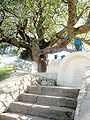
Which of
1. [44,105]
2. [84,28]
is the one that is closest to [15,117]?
[44,105]

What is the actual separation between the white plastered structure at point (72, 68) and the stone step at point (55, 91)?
1.73 m

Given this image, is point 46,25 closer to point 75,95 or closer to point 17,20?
point 17,20

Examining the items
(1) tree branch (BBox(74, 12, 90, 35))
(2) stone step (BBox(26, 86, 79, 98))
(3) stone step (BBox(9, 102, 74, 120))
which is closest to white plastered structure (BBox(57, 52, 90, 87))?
(2) stone step (BBox(26, 86, 79, 98))

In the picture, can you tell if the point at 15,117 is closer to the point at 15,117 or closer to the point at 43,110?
the point at 15,117

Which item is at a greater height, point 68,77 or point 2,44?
point 2,44

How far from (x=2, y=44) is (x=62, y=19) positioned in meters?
3.95

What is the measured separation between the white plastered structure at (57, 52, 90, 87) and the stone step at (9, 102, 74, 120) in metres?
2.62

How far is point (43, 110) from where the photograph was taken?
16.6 feet

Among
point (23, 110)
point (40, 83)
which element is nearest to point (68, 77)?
point (40, 83)

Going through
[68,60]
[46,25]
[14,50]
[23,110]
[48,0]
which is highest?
[48,0]

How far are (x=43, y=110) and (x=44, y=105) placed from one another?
377 mm

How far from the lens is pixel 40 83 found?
728 centimetres

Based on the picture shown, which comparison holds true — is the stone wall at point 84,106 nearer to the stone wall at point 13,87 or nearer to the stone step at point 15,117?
the stone step at point 15,117

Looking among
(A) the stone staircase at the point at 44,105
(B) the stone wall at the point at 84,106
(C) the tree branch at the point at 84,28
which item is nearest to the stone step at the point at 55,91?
(A) the stone staircase at the point at 44,105
